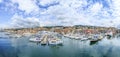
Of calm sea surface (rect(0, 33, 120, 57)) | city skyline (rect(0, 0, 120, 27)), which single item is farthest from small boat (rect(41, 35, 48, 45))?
city skyline (rect(0, 0, 120, 27))

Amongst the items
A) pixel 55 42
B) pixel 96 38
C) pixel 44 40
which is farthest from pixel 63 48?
pixel 96 38

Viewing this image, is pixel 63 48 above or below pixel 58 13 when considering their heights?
below

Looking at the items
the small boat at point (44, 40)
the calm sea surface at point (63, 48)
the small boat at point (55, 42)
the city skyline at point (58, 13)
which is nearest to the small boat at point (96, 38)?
the calm sea surface at point (63, 48)

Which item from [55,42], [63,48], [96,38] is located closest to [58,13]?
[55,42]

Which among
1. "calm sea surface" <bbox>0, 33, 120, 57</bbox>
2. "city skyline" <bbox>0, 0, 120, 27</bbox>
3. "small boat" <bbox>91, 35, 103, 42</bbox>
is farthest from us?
"small boat" <bbox>91, 35, 103, 42</bbox>

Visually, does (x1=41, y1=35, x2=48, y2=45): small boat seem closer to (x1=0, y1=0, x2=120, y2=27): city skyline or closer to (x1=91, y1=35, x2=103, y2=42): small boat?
(x1=0, y1=0, x2=120, y2=27): city skyline

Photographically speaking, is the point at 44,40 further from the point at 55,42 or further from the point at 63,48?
the point at 63,48

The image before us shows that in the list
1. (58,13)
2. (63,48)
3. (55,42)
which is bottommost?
(63,48)

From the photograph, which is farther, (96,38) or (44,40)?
(96,38)

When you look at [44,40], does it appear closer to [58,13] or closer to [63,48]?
[63,48]

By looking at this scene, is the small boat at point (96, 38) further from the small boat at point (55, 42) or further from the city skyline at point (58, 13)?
the small boat at point (55, 42)
